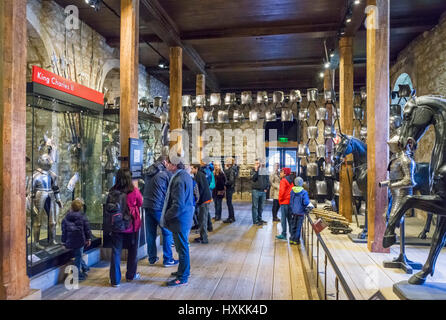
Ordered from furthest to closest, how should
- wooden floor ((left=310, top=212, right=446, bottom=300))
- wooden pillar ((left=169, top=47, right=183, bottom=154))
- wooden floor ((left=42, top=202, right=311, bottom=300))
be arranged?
wooden pillar ((left=169, top=47, right=183, bottom=154)) → wooden floor ((left=42, top=202, right=311, bottom=300)) → wooden floor ((left=310, top=212, right=446, bottom=300))

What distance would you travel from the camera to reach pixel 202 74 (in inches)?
387

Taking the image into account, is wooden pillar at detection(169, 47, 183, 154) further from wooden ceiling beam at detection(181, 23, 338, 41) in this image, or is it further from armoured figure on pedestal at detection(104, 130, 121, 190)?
armoured figure on pedestal at detection(104, 130, 121, 190)

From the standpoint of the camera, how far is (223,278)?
12.9ft

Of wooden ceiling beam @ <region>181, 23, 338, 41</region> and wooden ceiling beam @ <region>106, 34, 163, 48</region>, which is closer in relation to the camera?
wooden ceiling beam @ <region>181, 23, 338, 41</region>

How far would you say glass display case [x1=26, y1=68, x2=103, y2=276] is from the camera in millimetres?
4211

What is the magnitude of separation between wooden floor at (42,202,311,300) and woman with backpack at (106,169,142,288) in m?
0.18

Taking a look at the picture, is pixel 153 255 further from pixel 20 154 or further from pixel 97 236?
pixel 20 154

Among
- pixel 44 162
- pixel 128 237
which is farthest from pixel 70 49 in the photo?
pixel 128 237

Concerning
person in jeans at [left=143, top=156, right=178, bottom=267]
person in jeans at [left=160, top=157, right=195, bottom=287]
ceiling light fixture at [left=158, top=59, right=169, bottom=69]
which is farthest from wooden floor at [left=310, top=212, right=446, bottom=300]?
ceiling light fixture at [left=158, top=59, right=169, bottom=69]

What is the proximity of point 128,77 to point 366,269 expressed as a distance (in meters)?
3.97

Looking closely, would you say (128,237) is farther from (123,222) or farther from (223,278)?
(223,278)

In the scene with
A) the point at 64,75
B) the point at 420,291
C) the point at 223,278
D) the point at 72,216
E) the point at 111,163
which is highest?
the point at 64,75

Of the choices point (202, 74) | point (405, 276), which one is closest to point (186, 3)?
point (202, 74)
